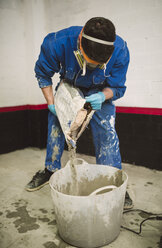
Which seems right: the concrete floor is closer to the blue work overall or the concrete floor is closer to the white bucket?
the white bucket

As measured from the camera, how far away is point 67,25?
2367mm

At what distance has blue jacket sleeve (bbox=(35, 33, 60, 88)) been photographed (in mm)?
1365

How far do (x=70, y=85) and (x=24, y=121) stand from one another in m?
1.55

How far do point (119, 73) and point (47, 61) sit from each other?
1.67 feet

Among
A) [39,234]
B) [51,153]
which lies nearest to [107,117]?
[51,153]

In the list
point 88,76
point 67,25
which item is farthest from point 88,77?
point 67,25

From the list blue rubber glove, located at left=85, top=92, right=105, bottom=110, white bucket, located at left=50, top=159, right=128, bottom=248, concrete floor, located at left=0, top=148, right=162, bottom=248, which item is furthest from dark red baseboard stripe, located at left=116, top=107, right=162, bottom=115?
white bucket, located at left=50, top=159, right=128, bottom=248

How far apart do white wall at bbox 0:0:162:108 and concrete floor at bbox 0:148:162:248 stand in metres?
0.77

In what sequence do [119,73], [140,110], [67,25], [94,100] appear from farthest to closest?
1. [67,25]
2. [140,110]
3. [119,73]
4. [94,100]

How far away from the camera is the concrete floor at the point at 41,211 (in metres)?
1.15

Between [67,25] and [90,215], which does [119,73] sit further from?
[67,25]

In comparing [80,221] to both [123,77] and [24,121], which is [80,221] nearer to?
[123,77]

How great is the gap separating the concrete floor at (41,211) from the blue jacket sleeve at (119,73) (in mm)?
841

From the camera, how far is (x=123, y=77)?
1451mm
